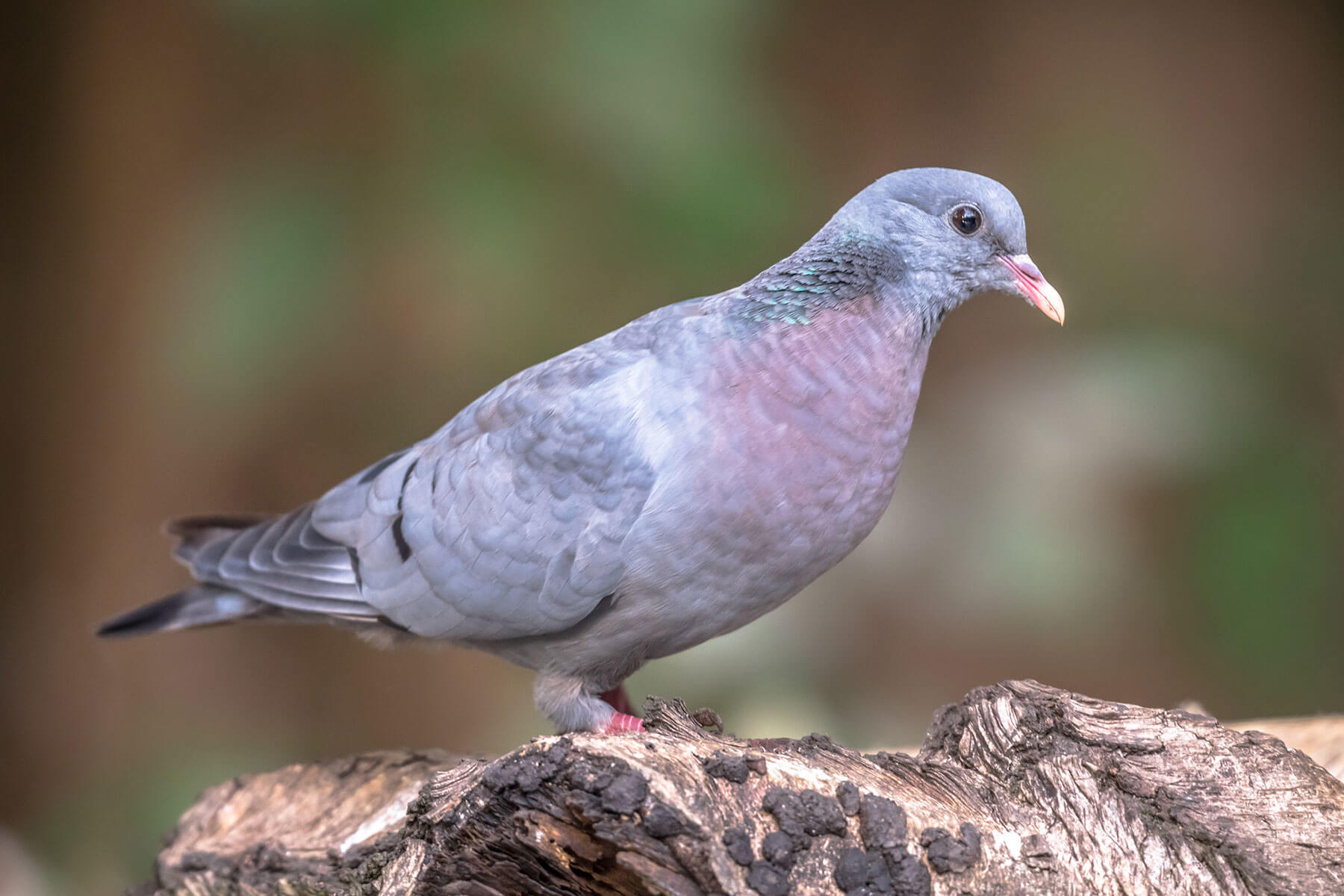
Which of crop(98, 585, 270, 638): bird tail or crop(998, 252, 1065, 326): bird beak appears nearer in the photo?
crop(998, 252, 1065, 326): bird beak

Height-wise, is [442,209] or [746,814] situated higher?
[442,209]

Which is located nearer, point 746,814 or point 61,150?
point 746,814

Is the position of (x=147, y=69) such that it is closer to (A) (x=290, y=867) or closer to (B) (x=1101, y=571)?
(A) (x=290, y=867)

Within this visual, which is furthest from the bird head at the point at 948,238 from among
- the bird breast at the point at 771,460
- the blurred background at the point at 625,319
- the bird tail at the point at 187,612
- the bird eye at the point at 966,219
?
the bird tail at the point at 187,612

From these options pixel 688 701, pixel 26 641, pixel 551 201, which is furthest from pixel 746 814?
pixel 26 641

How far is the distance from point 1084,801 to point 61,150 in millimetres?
4628

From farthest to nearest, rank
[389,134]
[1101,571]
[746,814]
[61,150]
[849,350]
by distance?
[61,150] → [389,134] → [1101,571] → [849,350] → [746,814]

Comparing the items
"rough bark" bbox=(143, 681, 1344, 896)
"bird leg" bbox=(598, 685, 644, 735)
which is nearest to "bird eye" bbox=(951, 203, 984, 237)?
"rough bark" bbox=(143, 681, 1344, 896)

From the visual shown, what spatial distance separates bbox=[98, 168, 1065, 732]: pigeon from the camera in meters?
2.33

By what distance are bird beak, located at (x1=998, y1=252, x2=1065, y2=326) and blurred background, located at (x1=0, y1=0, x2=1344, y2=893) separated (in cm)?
133

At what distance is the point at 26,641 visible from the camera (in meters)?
4.86

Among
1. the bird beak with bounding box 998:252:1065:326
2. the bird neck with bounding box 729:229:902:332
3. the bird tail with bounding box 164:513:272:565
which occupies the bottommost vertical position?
the bird tail with bounding box 164:513:272:565

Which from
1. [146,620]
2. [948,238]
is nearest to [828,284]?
[948,238]

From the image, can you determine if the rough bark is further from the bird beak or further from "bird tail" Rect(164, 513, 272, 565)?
"bird tail" Rect(164, 513, 272, 565)
